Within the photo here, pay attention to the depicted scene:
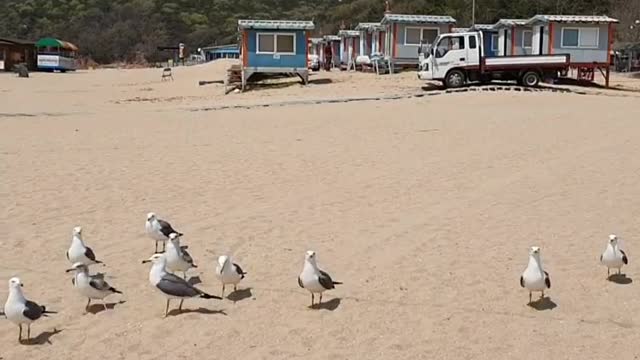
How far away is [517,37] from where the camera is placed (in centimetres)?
3500

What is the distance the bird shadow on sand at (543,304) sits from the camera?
255 inches

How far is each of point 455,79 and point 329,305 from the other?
2153 centimetres

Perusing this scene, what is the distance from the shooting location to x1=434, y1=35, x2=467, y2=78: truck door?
26.8 meters

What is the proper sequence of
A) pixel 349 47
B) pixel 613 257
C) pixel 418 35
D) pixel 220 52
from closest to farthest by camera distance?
pixel 613 257, pixel 418 35, pixel 349 47, pixel 220 52

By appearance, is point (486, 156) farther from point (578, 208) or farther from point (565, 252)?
point (565, 252)

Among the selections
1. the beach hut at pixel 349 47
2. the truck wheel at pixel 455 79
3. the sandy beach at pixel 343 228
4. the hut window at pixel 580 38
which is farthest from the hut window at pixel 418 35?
the sandy beach at pixel 343 228

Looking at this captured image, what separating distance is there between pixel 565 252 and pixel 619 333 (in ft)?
7.27

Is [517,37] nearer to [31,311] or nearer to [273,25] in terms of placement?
[273,25]

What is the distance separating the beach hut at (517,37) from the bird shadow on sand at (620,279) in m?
27.6

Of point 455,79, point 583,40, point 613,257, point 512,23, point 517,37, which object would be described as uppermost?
point 512,23

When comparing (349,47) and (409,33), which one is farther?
(349,47)

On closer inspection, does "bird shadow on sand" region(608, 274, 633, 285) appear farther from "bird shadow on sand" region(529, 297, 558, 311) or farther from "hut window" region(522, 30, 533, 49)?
"hut window" region(522, 30, 533, 49)

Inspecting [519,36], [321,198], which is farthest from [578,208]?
[519,36]

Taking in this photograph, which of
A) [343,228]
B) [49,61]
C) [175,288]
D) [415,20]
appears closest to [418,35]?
[415,20]
